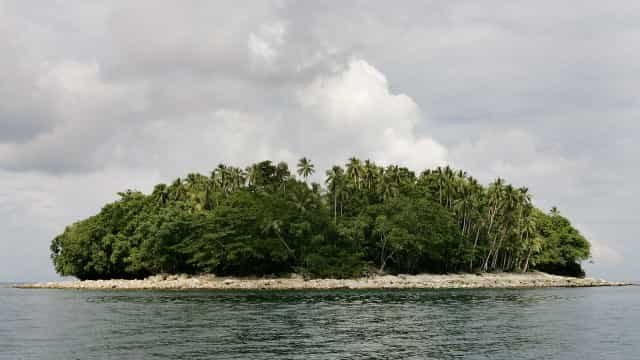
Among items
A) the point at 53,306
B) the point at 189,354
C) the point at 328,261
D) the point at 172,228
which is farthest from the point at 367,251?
the point at 189,354

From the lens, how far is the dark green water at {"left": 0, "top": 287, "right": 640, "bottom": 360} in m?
40.5

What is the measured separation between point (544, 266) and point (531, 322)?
343ft

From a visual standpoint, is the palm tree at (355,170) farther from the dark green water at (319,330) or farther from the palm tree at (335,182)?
the dark green water at (319,330)

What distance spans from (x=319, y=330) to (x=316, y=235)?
2800 inches

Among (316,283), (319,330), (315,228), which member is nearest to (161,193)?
(315,228)

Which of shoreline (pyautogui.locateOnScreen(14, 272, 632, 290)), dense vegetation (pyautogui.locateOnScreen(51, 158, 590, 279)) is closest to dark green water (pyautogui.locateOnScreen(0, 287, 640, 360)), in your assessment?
shoreline (pyautogui.locateOnScreen(14, 272, 632, 290))

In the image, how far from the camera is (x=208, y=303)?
254 feet

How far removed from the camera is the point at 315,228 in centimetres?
12406

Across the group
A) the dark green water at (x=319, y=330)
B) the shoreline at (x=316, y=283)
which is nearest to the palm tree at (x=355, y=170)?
the shoreline at (x=316, y=283)

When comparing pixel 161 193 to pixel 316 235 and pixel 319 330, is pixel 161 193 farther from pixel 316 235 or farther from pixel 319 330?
pixel 319 330

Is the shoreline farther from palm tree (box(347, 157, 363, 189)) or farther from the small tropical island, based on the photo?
palm tree (box(347, 157, 363, 189))

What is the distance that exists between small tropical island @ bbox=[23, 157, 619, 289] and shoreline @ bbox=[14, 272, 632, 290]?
1.19 feet

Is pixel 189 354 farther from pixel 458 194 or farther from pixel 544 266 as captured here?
pixel 544 266

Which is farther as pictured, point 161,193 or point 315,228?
point 161,193
